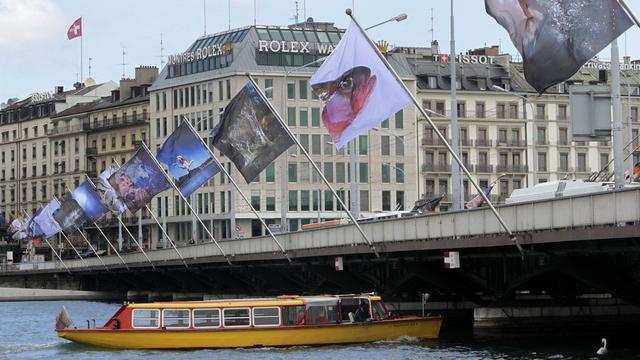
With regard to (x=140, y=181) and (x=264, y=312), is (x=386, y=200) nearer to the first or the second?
(x=140, y=181)

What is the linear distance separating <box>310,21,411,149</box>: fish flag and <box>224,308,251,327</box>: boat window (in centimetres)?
1311

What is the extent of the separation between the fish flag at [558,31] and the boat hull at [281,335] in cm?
2821

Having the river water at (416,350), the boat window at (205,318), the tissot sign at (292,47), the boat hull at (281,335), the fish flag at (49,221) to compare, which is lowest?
the river water at (416,350)

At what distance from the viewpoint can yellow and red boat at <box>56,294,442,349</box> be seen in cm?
7788

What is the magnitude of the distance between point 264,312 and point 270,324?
2.15ft

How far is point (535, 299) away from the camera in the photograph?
89812mm

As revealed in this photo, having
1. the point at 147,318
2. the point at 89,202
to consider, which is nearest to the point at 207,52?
the point at 89,202

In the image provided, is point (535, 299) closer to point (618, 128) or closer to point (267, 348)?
point (267, 348)

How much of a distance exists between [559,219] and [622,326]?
24.1 meters

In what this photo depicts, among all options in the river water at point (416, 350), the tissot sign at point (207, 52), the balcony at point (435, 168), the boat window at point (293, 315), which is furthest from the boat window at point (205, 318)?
the balcony at point (435, 168)

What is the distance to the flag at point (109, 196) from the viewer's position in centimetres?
12075

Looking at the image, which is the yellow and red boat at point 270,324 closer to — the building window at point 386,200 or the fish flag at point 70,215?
the fish flag at point 70,215

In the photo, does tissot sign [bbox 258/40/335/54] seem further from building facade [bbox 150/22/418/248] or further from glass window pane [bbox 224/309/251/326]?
glass window pane [bbox 224/309/251/326]

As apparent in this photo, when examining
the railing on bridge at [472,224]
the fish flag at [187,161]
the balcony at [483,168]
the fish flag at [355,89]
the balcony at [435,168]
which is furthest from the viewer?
the balcony at [435,168]
